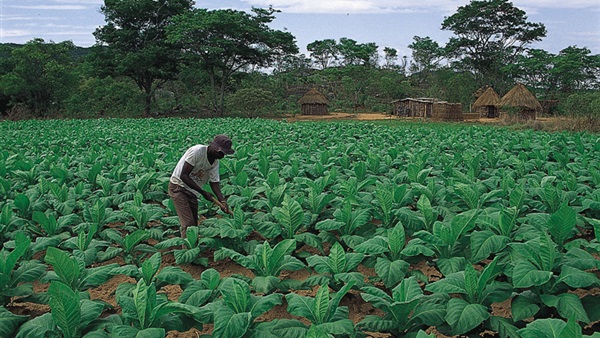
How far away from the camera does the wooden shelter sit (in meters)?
38.0

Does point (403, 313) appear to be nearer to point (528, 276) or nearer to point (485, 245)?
point (528, 276)

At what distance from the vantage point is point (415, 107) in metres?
39.2

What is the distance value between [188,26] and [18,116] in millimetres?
13305

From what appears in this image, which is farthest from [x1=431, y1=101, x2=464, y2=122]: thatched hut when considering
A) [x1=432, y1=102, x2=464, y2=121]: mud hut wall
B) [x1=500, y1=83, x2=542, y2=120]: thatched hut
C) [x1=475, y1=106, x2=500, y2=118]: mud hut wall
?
[x1=475, y1=106, x2=500, y2=118]: mud hut wall

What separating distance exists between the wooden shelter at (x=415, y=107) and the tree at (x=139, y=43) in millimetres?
19148

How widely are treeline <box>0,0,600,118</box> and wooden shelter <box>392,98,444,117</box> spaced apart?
6.86m

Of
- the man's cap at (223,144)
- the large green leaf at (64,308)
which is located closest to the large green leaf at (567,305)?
the large green leaf at (64,308)

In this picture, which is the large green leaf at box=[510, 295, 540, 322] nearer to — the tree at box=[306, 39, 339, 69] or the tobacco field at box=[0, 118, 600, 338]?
the tobacco field at box=[0, 118, 600, 338]

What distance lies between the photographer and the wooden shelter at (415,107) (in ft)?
125

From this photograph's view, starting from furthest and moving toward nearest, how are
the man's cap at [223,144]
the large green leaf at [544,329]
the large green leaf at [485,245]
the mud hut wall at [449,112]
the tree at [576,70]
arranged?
the tree at [576,70], the mud hut wall at [449,112], the man's cap at [223,144], the large green leaf at [485,245], the large green leaf at [544,329]

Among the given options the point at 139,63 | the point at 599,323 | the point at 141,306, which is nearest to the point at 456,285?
the point at 599,323

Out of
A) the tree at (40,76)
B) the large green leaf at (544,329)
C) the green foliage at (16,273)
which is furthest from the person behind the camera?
the tree at (40,76)

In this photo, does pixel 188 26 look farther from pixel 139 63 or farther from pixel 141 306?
pixel 141 306

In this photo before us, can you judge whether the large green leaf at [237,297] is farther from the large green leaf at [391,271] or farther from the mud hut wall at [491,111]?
the mud hut wall at [491,111]
